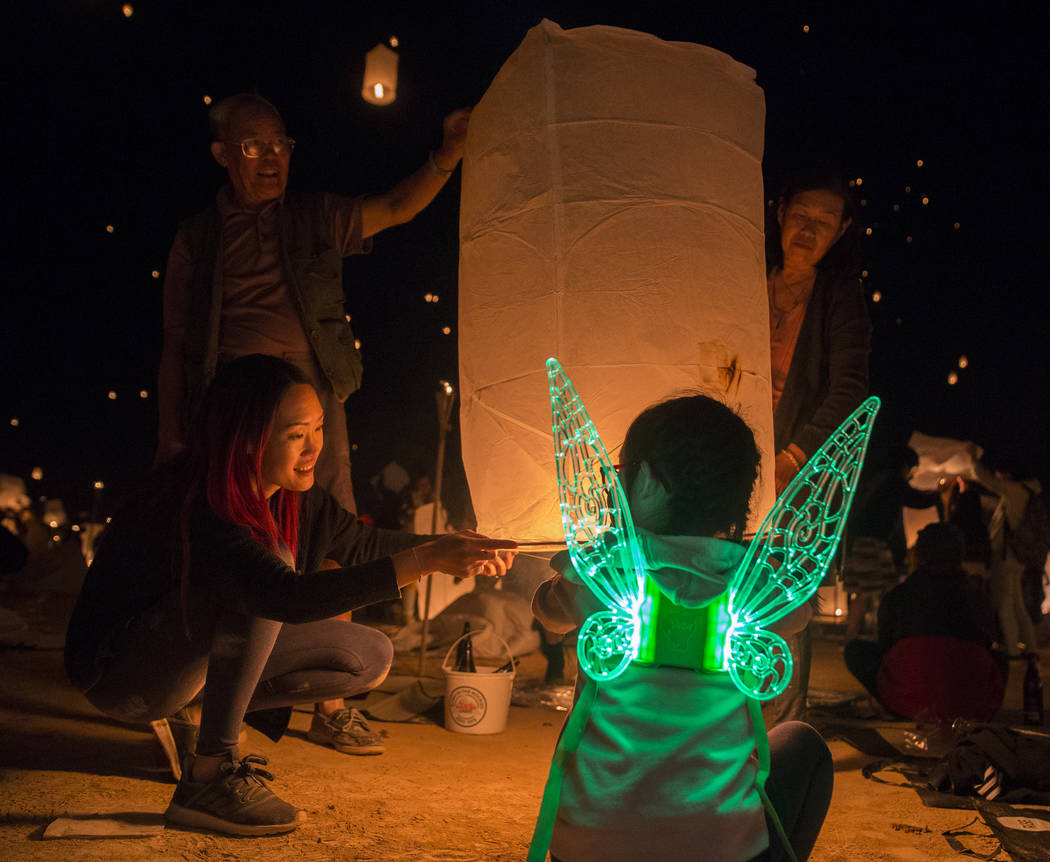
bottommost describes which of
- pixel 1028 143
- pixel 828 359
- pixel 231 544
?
pixel 231 544

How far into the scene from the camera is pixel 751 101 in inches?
87.2

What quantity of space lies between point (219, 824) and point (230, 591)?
53 centimetres

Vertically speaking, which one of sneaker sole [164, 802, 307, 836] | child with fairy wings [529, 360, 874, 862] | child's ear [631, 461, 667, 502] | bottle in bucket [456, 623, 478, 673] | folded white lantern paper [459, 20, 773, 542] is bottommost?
sneaker sole [164, 802, 307, 836]

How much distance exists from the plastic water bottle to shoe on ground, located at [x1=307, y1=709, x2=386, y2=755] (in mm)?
2725

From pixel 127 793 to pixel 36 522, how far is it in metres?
10.4

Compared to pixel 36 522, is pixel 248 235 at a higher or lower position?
higher

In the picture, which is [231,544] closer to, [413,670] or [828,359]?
[828,359]

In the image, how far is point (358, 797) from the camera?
2213mm

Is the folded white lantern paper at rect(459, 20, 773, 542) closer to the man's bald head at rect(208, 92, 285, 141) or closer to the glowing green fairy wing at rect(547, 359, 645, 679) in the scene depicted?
the glowing green fairy wing at rect(547, 359, 645, 679)

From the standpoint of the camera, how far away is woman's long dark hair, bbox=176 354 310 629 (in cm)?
193

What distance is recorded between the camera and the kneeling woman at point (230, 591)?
1.82 m

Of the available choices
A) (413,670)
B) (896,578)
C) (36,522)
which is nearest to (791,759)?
(413,670)

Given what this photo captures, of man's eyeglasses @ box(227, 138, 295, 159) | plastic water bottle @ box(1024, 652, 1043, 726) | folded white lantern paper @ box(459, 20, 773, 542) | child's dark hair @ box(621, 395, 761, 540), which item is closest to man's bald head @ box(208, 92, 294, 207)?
man's eyeglasses @ box(227, 138, 295, 159)

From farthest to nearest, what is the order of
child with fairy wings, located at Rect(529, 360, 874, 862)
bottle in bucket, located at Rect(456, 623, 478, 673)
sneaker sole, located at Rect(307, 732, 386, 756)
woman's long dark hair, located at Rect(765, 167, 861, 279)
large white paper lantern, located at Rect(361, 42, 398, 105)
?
1. large white paper lantern, located at Rect(361, 42, 398, 105)
2. bottle in bucket, located at Rect(456, 623, 478, 673)
3. sneaker sole, located at Rect(307, 732, 386, 756)
4. woman's long dark hair, located at Rect(765, 167, 861, 279)
5. child with fairy wings, located at Rect(529, 360, 874, 862)
